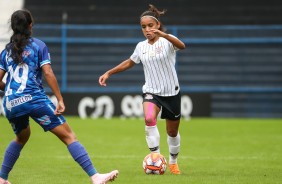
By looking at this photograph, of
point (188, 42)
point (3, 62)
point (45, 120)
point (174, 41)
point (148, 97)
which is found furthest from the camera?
point (188, 42)

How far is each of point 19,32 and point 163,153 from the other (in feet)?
17.5

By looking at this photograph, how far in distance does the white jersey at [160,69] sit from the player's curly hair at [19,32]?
2.40 m

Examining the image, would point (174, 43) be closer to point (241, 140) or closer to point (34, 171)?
point (34, 171)

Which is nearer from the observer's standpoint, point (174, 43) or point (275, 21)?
point (174, 43)

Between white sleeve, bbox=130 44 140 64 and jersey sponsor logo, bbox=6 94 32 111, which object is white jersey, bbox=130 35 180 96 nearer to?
white sleeve, bbox=130 44 140 64

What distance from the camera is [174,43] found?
942 centimetres

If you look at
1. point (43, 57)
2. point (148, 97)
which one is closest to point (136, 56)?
point (148, 97)

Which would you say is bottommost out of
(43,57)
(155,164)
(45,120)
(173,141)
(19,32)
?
(155,164)

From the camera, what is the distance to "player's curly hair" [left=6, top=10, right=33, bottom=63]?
7.78 meters

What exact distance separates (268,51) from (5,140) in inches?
426

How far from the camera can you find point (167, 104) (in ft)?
32.3

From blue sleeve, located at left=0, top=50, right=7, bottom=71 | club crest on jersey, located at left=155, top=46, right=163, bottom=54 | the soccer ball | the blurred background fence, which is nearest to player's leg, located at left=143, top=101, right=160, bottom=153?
the soccer ball

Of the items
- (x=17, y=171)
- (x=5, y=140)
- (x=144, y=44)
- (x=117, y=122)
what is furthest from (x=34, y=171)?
(x=117, y=122)

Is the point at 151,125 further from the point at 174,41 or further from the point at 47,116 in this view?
the point at 47,116
